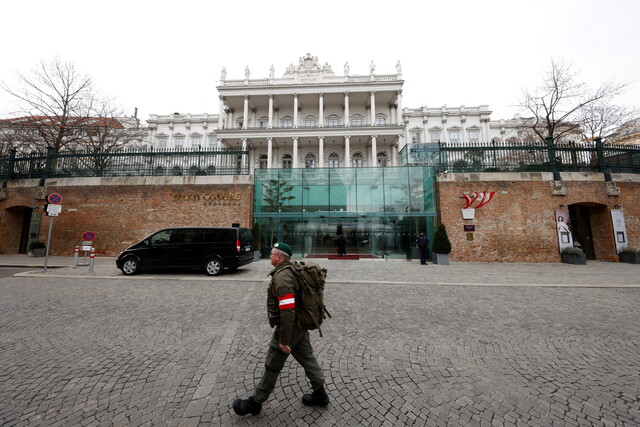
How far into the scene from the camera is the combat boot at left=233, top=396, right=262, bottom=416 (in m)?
2.24

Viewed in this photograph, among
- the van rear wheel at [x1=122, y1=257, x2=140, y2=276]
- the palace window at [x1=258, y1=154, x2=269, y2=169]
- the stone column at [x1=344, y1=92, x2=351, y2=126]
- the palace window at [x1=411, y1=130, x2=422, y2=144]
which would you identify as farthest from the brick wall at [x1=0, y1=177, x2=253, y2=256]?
the palace window at [x1=411, y1=130, x2=422, y2=144]

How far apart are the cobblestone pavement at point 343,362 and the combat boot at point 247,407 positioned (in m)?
0.08

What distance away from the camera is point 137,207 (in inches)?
561

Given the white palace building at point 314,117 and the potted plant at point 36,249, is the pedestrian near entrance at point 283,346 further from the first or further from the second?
the white palace building at point 314,117

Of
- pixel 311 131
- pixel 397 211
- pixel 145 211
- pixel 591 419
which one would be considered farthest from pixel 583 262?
pixel 311 131

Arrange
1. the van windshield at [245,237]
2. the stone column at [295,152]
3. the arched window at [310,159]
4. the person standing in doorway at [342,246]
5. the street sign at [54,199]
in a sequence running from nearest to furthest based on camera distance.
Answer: the van windshield at [245,237] < the street sign at [54,199] < the person standing in doorway at [342,246] < the stone column at [295,152] < the arched window at [310,159]

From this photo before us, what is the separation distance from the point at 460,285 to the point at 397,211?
7.45 metres

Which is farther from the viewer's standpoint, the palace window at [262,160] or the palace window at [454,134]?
the palace window at [454,134]

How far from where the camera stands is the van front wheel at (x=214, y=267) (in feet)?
30.0

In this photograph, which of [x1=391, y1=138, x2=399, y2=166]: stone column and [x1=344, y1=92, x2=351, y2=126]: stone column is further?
[x1=391, y1=138, x2=399, y2=166]: stone column

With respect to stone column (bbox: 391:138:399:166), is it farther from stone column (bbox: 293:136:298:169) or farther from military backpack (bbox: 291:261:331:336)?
military backpack (bbox: 291:261:331:336)

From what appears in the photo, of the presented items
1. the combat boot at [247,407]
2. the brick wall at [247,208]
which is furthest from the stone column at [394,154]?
the combat boot at [247,407]

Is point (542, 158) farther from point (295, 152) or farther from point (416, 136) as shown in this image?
point (416, 136)

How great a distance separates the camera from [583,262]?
12.2 meters
